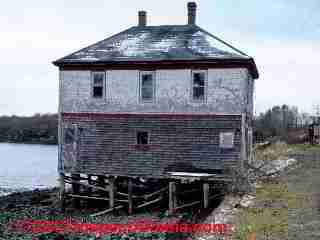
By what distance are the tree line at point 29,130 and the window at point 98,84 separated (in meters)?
94.5

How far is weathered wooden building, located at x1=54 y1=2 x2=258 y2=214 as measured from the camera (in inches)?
787

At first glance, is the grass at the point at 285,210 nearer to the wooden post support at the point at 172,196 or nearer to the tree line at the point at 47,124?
the wooden post support at the point at 172,196

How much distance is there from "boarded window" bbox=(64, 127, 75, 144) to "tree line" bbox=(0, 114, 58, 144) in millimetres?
94014

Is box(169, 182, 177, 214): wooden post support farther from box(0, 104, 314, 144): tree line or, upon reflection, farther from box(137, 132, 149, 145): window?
box(0, 104, 314, 144): tree line

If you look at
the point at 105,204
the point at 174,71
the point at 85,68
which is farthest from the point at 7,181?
the point at 174,71

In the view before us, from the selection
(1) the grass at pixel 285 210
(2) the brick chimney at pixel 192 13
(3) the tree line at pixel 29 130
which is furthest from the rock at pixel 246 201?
(3) the tree line at pixel 29 130

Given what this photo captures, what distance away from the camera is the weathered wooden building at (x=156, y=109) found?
787 inches

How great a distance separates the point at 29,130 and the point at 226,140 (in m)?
111

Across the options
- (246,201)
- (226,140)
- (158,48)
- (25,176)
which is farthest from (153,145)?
(25,176)

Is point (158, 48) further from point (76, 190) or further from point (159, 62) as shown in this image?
point (76, 190)

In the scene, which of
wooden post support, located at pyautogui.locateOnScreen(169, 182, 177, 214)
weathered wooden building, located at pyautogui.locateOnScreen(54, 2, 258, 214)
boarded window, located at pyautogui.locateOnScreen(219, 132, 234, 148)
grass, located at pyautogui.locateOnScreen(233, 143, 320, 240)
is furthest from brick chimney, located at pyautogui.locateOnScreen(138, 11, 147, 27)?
grass, located at pyautogui.locateOnScreen(233, 143, 320, 240)

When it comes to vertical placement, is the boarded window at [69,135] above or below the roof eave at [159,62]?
below

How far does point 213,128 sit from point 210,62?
2.82 m

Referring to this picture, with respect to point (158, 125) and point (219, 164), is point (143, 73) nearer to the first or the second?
point (158, 125)
